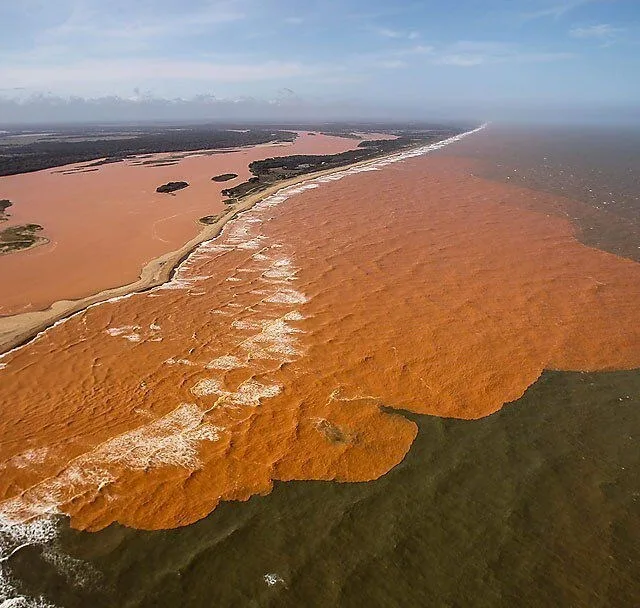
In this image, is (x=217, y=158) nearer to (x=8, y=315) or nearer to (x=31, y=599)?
(x=8, y=315)

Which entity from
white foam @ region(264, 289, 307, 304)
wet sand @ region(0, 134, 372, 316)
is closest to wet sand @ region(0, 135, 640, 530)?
white foam @ region(264, 289, 307, 304)

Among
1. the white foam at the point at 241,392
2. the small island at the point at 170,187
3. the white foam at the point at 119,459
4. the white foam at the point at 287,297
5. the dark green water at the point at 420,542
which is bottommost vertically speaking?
the dark green water at the point at 420,542

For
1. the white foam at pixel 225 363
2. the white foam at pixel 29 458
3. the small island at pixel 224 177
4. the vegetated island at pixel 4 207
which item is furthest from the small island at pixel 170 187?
the white foam at pixel 29 458

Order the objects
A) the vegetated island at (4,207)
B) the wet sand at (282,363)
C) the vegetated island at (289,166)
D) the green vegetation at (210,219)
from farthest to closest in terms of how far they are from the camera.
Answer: the vegetated island at (289,166) → the vegetated island at (4,207) → the green vegetation at (210,219) → the wet sand at (282,363)

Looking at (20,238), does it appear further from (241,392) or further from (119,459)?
(119,459)

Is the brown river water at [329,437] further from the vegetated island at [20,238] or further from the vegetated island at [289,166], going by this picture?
the vegetated island at [289,166]

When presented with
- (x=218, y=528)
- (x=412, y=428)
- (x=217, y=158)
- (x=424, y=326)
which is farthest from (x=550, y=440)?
(x=217, y=158)

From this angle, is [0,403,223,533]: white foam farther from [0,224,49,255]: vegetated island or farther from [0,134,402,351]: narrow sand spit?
[0,224,49,255]: vegetated island
